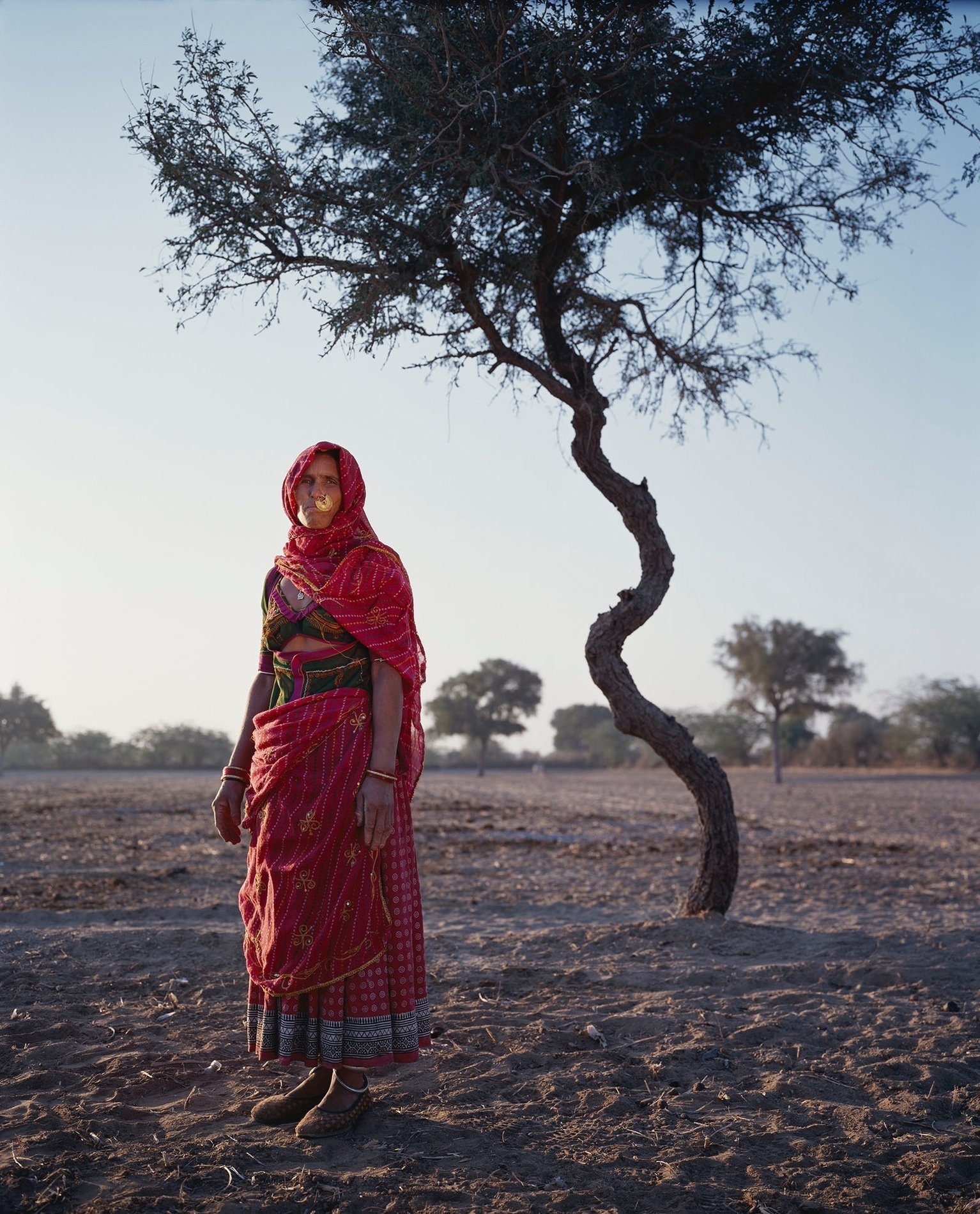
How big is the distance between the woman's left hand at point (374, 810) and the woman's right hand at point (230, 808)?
57 centimetres

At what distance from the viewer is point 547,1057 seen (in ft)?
12.9

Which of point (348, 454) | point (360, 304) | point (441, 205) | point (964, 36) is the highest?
point (964, 36)

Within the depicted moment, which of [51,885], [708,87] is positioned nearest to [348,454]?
[708,87]

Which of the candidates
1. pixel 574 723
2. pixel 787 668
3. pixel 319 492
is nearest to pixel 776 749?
pixel 787 668

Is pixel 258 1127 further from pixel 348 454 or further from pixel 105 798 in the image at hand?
pixel 105 798

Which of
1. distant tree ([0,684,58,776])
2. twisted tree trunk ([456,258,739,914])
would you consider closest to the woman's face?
twisted tree trunk ([456,258,739,914])

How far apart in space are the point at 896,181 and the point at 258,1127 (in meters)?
7.29

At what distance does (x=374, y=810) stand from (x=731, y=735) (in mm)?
55146

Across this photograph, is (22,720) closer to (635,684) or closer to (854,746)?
(854,746)

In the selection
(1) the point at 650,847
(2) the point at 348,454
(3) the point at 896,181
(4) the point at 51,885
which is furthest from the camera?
(1) the point at 650,847

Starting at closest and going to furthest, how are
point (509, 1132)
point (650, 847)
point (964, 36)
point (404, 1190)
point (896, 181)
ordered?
point (404, 1190) → point (509, 1132) → point (964, 36) → point (896, 181) → point (650, 847)

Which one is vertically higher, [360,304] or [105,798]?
[360,304]

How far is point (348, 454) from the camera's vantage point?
3.54 m

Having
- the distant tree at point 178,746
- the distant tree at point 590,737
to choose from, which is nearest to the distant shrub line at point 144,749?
the distant tree at point 178,746
